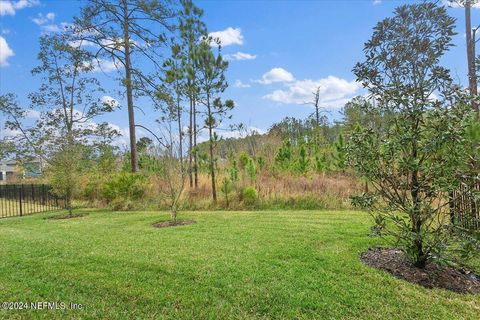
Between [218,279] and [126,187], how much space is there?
805cm

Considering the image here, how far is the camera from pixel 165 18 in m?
11.0

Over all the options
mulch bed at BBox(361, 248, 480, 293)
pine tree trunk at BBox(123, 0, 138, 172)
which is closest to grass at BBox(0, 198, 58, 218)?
pine tree trunk at BBox(123, 0, 138, 172)

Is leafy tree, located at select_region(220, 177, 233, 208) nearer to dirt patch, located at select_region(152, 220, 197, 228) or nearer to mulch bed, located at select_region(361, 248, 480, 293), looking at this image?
dirt patch, located at select_region(152, 220, 197, 228)

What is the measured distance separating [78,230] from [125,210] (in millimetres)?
3518

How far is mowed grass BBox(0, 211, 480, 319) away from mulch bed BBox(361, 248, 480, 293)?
0.56ft

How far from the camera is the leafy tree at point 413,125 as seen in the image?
306cm

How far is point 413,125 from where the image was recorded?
3240 millimetres

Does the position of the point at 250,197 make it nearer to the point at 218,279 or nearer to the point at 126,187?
the point at 126,187

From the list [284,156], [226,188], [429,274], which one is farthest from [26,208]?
[429,274]

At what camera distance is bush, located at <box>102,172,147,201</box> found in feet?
33.6

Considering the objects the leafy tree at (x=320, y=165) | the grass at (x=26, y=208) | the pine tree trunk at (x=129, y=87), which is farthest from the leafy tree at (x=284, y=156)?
the grass at (x=26, y=208)

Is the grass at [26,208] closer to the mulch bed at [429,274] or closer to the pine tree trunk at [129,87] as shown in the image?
the pine tree trunk at [129,87]

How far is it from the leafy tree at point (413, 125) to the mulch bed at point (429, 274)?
0.46 ft

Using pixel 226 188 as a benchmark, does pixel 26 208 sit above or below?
below
